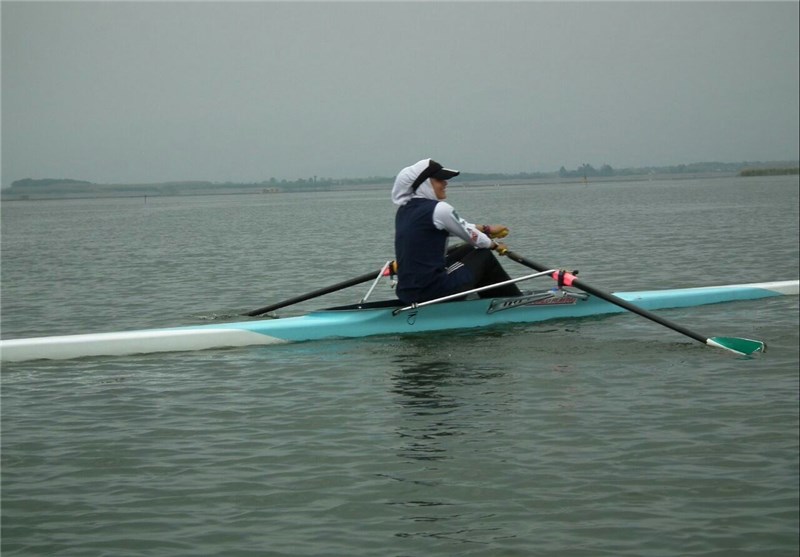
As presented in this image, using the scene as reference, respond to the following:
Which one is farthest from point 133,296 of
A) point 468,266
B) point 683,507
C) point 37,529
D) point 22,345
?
point 683,507

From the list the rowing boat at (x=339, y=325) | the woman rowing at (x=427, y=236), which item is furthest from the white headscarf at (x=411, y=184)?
the rowing boat at (x=339, y=325)

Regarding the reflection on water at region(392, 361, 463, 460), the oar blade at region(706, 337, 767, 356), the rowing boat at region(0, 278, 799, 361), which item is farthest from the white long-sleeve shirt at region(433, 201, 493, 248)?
the oar blade at region(706, 337, 767, 356)

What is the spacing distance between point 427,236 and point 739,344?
3.40 metres

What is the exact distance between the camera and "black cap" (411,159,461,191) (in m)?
10.5

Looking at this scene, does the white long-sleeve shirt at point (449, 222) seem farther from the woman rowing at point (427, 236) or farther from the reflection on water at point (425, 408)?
the reflection on water at point (425, 408)

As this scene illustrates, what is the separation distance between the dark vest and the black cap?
186 millimetres

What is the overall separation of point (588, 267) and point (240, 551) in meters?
14.8

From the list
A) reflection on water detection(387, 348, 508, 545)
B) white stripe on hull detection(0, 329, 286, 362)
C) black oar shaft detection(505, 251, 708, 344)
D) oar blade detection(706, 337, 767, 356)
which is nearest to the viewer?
reflection on water detection(387, 348, 508, 545)

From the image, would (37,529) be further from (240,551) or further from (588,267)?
(588,267)

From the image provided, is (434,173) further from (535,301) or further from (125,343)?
(125,343)

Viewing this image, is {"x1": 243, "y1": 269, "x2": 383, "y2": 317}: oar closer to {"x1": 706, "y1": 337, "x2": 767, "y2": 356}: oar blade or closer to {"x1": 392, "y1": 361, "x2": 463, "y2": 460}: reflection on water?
{"x1": 392, "y1": 361, "x2": 463, "y2": 460}: reflection on water

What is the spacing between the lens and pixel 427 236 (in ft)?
34.6

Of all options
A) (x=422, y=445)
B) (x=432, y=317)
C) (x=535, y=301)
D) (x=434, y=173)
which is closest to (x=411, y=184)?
(x=434, y=173)

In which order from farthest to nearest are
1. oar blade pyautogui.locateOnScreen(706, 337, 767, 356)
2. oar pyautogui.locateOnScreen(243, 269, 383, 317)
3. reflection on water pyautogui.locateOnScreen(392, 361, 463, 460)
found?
oar pyautogui.locateOnScreen(243, 269, 383, 317) → oar blade pyautogui.locateOnScreen(706, 337, 767, 356) → reflection on water pyautogui.locateOnScreen(392, 361, 463, 460)
